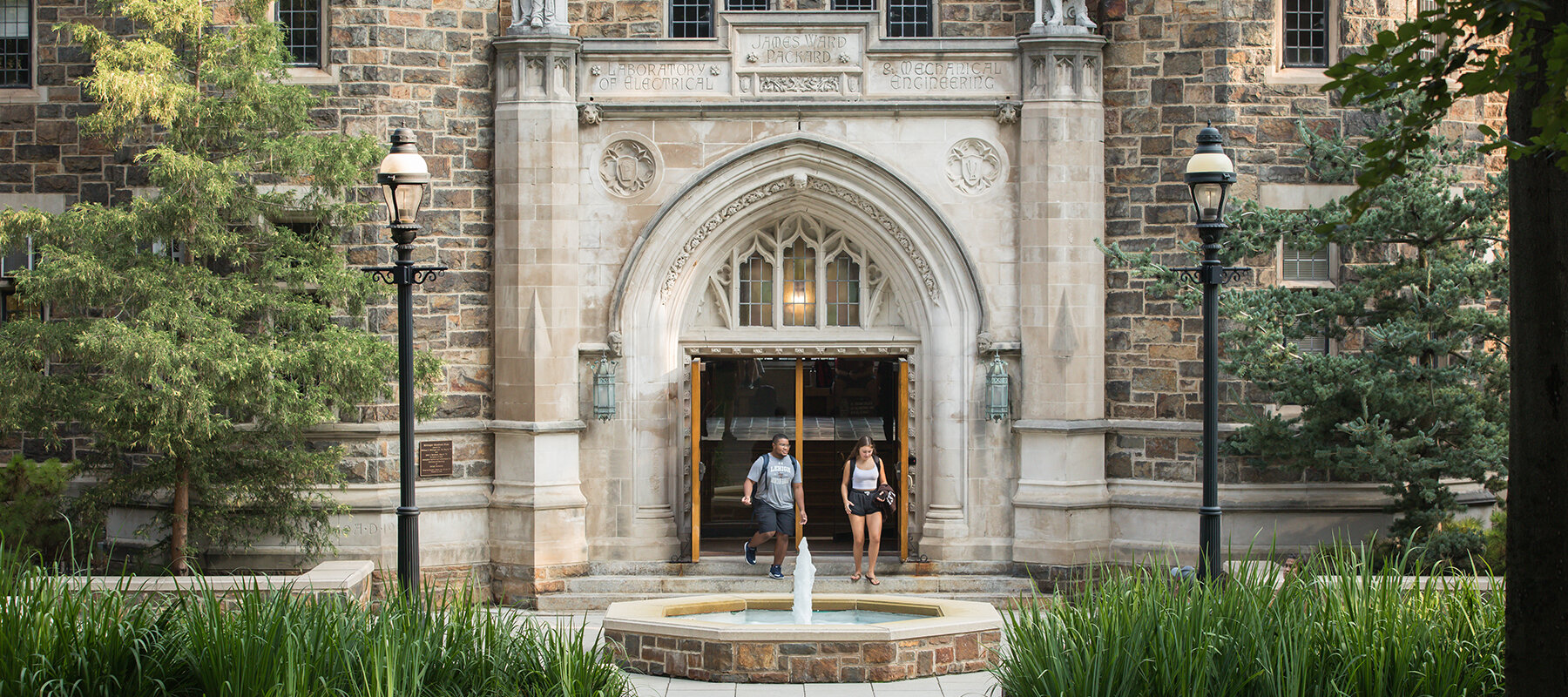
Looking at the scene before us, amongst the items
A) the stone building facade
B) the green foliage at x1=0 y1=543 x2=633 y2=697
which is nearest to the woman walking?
the stone building facade

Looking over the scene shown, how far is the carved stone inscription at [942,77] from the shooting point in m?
12.8

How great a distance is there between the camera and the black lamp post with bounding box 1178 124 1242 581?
9133 mm

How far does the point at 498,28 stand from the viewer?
42.3 feet

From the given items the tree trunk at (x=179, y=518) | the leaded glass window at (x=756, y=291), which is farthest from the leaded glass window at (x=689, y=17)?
the tree trunk at (x=179, y=518)

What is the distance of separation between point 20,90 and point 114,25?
4.26 feet

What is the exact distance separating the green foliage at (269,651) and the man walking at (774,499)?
223 inches

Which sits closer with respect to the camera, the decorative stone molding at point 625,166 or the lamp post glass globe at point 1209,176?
the lamp post glass globe at point 1209,176

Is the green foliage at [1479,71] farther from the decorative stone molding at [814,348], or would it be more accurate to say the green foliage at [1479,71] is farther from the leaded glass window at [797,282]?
the leaded glass window at [797,282]

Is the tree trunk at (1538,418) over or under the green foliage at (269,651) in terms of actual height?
over

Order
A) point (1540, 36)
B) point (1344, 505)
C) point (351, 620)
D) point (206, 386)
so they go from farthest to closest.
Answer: point (1344, 505), point (206, 386), point (351, 620), point (1540, 36)

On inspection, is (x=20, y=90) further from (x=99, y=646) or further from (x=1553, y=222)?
(x=1553, y=222)

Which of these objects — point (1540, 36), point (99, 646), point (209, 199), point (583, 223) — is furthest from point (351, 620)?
point (583, 223)

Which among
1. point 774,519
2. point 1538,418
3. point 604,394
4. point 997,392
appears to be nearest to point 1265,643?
point 1538,418

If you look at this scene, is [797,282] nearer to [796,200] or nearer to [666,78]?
[796,200]
